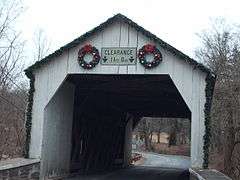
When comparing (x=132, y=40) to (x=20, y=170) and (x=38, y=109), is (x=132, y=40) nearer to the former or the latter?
(x=38, y=109)

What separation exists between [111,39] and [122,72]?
0.99 metres

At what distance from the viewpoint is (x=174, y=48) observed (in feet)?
43.5

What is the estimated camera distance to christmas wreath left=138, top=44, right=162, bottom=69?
1343 centimetres

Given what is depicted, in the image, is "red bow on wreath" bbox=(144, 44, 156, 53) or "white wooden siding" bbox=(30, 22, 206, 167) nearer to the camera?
"white wooden siding" bbox=(30, 22, 206, 167)

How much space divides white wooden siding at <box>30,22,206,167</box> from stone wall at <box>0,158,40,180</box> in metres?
0.68

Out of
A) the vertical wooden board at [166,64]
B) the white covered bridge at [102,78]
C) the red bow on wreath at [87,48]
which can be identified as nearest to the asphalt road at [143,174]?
the white covered bridge at [102,78]

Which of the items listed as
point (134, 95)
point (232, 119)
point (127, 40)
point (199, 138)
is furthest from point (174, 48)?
point (232, 119)

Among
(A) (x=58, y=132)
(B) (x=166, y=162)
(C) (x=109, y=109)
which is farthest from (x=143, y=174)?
(B) (x=166, y=162)

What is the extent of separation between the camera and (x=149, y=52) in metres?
13.4

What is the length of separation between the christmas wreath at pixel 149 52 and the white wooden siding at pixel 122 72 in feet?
0.40

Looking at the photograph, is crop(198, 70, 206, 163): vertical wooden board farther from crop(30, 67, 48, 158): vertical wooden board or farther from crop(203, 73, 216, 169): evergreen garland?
crop(30, 67, 48, 158): vertical wooden board

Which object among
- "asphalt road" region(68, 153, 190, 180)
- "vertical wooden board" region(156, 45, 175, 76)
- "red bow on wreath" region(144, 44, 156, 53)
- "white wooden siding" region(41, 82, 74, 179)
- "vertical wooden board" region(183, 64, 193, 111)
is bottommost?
"asphalt road" region(68, 153, 190, 180)

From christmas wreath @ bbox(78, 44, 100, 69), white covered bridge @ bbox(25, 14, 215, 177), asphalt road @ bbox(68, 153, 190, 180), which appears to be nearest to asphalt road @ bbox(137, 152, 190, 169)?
asphalt road @ bbox(68, 153, 190, 180)

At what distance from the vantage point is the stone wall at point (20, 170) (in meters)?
10.9
